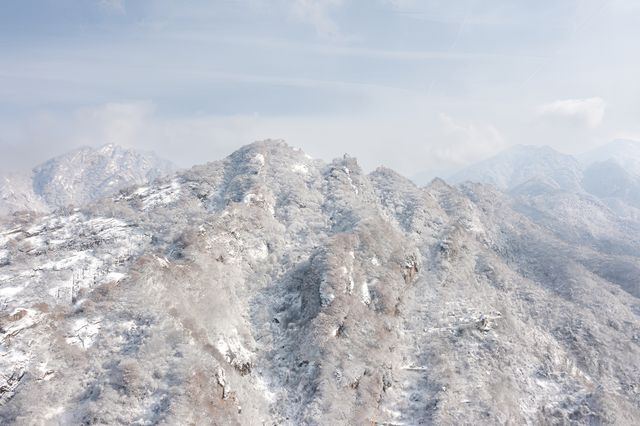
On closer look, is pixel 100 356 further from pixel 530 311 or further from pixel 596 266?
pixel 596 266

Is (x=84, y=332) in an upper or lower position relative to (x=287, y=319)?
upper

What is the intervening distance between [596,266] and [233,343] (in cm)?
11098

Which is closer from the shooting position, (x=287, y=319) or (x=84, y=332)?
(x=84, y=332)

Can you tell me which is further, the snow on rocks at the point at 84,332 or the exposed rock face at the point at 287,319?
the snow on rocks at the point at 84,332

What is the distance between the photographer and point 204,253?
191 feet

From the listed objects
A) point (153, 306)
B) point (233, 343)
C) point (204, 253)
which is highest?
point (204, 253)

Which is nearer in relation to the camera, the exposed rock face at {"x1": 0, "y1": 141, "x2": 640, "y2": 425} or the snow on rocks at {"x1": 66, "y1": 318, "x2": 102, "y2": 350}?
the exposed rock face at {"x1": 0, "y1": 141, "x2": 640, "y2": 425}

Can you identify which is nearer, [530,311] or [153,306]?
[153,306]

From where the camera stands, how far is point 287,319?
5469cm

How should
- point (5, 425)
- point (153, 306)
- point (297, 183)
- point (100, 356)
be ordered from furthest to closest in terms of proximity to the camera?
point (297, 183) → point (153, 306) → point (100, 356) → point (5, 425)

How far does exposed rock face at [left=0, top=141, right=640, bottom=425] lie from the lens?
38.5m

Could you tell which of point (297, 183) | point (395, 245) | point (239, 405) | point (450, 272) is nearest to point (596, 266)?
point (450, 272)

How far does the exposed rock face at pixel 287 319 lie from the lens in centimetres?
3853

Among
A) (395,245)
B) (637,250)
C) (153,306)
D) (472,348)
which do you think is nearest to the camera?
(153,306)
